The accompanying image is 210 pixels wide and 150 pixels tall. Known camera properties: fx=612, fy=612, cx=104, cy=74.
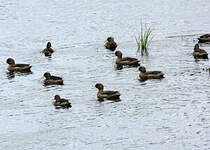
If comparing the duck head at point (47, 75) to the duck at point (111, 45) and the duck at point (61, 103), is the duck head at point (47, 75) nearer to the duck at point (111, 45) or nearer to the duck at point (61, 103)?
the duck at point (61, 103)

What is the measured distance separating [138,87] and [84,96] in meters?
2.62

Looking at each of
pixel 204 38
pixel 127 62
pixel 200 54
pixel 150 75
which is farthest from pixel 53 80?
pixel 204 38

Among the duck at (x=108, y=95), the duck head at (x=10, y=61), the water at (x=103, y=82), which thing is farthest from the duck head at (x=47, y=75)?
the duck head at (x=10, y=61)

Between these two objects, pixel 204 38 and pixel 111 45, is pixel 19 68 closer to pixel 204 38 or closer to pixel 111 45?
pixel 111 45

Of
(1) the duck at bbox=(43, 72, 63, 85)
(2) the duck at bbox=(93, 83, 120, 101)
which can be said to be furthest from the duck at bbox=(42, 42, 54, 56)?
(2) the duck at bbox=(93, 83, 120, 101)

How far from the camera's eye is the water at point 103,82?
2097cm

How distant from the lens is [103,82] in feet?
91.8

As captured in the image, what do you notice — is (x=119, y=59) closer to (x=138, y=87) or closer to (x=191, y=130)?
(x=138, y=87)

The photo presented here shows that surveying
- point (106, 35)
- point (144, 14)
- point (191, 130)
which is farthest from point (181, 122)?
point (144, 14)

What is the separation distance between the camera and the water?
21.0 meters

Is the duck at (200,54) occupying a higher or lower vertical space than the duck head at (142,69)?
higher

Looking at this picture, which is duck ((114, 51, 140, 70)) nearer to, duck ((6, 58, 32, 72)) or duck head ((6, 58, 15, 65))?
duck ((6, 58, 32, 72))

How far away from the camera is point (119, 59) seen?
103ft

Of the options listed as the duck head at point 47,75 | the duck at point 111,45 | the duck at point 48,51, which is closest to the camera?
the duck head at point 47,75
